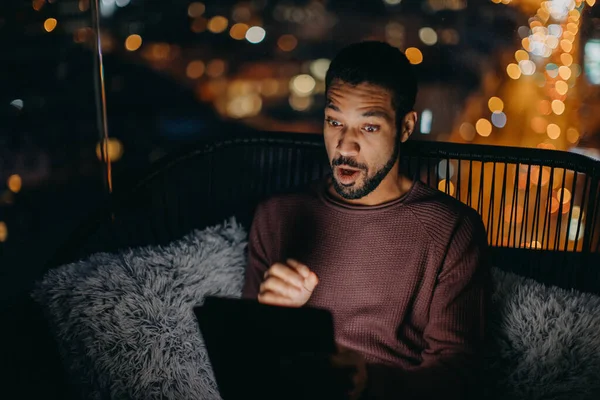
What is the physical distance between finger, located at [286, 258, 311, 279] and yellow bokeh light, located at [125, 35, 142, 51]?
134 cm

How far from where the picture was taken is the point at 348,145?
129cm

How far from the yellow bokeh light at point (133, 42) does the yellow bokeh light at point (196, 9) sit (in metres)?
0.24

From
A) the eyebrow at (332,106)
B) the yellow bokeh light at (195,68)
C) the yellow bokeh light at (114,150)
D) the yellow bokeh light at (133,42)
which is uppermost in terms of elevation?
the yellow bokeh light at (133,42)

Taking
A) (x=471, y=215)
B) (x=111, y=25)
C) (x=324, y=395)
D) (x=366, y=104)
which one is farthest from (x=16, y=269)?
(x=471, y=215)

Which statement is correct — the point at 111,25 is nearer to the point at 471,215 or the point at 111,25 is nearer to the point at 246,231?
the point at 246,231

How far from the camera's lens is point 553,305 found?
1286 millimetres

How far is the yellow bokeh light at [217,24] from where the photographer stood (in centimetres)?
220

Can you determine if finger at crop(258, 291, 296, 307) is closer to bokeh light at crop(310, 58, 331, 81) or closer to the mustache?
the mustache

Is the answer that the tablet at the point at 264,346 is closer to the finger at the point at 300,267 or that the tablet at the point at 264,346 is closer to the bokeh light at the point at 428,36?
the finger at the point at 300,267

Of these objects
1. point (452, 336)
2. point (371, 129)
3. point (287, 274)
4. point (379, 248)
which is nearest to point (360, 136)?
point (371, 129)

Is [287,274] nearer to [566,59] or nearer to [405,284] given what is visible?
[405,284]

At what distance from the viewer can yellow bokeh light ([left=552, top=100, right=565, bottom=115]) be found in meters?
1.94

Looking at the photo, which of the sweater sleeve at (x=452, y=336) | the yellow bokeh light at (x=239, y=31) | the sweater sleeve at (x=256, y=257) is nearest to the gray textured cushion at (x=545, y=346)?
the sweater sleeve at (x=452, y=336)

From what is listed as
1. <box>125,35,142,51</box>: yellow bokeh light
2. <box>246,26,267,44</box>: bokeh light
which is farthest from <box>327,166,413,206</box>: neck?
<box>125,35,142,51</box>: yellow bokeh light
